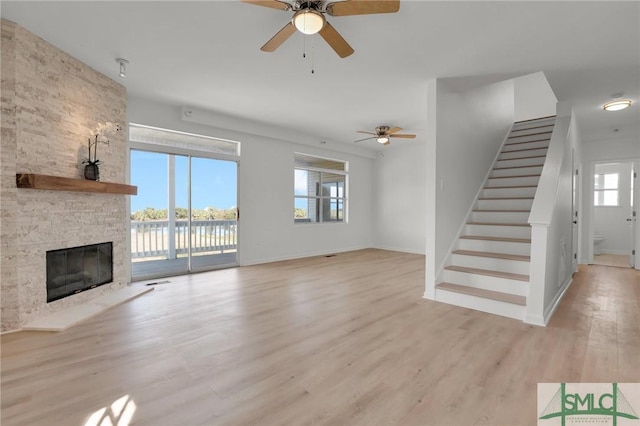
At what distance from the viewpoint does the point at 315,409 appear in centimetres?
168

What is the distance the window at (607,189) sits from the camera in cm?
744

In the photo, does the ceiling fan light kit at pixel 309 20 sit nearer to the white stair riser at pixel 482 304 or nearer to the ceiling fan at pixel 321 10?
the ceiling fan at pixel 321 10

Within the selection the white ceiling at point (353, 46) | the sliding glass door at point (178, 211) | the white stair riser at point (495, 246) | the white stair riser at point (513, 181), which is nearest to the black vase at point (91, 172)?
the sliding glass door at point (178, 211)

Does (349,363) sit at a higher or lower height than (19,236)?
lower

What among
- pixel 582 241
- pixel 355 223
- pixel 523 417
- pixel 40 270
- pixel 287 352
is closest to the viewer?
pixel 523 417

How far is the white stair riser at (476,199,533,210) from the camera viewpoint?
438 cm

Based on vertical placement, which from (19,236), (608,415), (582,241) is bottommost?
(608,415)

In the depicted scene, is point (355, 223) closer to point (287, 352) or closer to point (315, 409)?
point (287, 352)

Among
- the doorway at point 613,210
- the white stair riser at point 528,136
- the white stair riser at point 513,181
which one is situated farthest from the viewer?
the doorway at point 613,210

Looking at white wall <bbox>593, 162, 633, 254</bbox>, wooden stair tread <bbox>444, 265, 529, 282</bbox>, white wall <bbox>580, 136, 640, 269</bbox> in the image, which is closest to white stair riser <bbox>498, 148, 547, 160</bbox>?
white wall <bbox>580, 136, 640, 269</bbox>

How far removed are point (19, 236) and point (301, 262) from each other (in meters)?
4.30

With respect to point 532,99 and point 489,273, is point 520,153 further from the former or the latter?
point 489,273

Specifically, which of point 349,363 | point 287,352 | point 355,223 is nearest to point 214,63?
point 287,352

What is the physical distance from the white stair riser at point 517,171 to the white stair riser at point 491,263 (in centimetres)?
208
